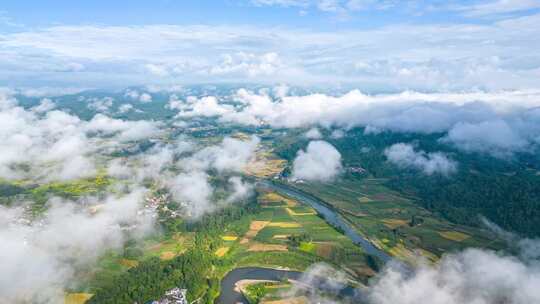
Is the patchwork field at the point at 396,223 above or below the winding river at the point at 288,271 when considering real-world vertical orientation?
above

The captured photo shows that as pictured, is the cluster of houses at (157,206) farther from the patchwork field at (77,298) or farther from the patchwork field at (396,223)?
the patchwork field at (396,223)

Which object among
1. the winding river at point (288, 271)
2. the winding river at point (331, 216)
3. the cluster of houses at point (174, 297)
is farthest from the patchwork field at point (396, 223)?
the cluster of houses at point (174, 297)

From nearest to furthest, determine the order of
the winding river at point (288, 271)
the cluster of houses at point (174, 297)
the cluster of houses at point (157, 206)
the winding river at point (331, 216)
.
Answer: the cluster of houses at point (174, 297) → the winding river at point (288, 271) → the winding river at point (331, 216) → the cluster of houses at point (157, 206)

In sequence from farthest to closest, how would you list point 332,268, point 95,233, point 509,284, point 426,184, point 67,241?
1. point 426,184
2. point 95,233
3. point 67,241
4. point 332,268
5. point 509,284

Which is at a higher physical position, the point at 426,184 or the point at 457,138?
the point at 457,138

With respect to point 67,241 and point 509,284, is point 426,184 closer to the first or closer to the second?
point 509,284

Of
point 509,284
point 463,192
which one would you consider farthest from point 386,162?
point 509,284

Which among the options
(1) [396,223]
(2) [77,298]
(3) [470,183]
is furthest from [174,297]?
(3) [470,183]
